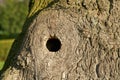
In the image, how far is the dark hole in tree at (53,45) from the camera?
5.22 m

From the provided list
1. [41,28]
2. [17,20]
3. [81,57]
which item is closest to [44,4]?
[41,28]

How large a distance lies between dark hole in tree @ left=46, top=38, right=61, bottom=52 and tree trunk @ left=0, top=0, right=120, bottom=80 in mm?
14

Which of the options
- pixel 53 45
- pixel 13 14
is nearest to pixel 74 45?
pixel 53 45

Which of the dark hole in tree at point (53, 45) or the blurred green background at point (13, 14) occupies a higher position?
the blurred green background at point (13, 14)

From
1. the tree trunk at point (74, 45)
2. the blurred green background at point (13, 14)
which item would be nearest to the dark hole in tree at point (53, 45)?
the tree trunk at point (74, 45)

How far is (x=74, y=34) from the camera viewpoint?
5.11 metres

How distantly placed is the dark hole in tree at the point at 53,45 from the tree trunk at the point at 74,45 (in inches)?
0.6

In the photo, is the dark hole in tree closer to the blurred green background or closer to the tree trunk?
the tree trunk

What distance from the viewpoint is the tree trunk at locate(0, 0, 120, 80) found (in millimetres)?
5035

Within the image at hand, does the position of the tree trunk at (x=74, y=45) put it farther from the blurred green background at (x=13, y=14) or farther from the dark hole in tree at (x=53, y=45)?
the blurred green background at (x=13, y=14)

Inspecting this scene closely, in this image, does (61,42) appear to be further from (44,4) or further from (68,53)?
(44,4)

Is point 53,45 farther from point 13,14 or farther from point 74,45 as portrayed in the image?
point 13,14

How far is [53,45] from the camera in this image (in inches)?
209

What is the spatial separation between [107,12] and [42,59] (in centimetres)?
107
